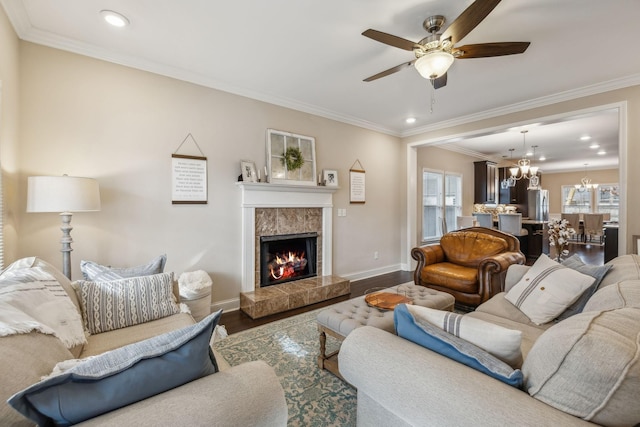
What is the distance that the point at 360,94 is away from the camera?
11.8ft

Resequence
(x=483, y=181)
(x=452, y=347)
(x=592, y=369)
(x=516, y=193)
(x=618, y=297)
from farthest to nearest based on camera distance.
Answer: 1. (x=516, y=193)
2. (x=483, y=181)
3. (x=618, y=297)
4. (x=452, y=347)
5. (x=592, y=369)

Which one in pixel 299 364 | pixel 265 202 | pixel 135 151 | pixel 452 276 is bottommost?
pixel 299 364

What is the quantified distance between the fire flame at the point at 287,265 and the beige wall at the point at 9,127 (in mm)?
2393

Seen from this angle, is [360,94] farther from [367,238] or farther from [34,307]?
[34,307]

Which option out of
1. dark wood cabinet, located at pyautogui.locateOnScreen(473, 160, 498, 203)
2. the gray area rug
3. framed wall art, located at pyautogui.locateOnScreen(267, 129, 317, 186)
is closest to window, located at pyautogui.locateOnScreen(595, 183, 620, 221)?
dark wood cabinet, located at pyautogui.locateOnScreen(473, 160, 498, 203)

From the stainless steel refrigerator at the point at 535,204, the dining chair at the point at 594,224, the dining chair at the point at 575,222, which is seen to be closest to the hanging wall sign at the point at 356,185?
the stainless steel refrigerator at the point at 535,204

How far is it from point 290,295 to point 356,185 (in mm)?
2165

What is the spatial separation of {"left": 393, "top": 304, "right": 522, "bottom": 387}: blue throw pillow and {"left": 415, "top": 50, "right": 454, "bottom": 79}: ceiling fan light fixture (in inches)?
67.2

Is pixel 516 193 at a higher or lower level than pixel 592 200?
higher

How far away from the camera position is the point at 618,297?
4.20ft

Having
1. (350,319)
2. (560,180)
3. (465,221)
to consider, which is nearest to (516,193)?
(465,221)

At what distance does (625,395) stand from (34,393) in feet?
4.73

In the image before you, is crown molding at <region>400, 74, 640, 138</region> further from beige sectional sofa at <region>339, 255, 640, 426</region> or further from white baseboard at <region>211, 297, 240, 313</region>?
white baseboard at <region>211, 297, 240, 313</region>

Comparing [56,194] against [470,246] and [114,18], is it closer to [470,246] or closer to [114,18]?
[114,18]
